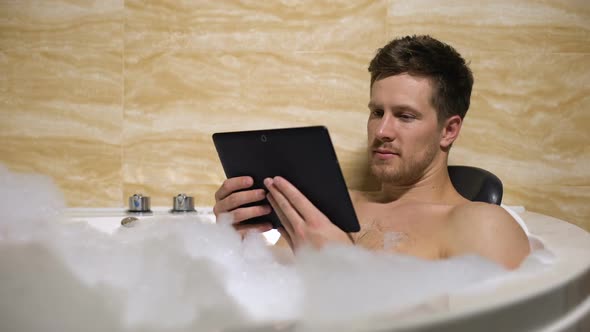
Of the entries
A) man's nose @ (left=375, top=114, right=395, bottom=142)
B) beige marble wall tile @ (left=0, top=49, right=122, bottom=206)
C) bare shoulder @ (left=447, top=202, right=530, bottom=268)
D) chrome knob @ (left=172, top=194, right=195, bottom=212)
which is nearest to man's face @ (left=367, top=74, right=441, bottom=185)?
man's nose @ (left=375, top=114, right=395, bottom=142)

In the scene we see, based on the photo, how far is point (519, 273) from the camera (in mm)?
669

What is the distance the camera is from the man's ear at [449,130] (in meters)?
1.21

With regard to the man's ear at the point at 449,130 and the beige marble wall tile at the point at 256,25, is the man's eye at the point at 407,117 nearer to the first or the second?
the man's ear at the point at 449,130

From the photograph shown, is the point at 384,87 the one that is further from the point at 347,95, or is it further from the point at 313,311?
the point at 313,311

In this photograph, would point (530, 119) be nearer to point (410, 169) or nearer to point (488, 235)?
point (410, 169)

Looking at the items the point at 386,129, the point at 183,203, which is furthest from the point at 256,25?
the point at 386,129

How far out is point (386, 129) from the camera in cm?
116

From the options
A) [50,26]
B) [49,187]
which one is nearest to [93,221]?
[49,187]

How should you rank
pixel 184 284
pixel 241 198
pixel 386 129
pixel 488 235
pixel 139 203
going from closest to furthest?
pixel 184 284 → pixel 488 235 → pixel 241 198 → pixel 386 129 → pixel 139 203

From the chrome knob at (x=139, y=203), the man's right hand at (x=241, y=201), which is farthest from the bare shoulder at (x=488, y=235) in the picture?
the chrome knob at (x=139, y=203)

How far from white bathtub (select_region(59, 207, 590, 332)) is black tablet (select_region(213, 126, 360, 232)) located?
13.4 inches

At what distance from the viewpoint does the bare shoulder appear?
2.86 ft

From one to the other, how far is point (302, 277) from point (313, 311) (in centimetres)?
13

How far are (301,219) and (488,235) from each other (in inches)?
13.1
